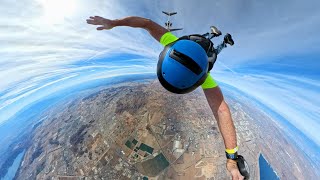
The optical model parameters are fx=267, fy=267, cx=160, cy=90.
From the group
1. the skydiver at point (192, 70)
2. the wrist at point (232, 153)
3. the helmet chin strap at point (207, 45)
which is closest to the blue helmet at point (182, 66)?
the skydiver at point (192, 70)

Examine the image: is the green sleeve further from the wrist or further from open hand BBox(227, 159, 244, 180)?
open hand BBox(227, 159, 244, 180)

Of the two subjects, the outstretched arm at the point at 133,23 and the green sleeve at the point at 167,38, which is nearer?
the outstretched arm at the point at 133,23

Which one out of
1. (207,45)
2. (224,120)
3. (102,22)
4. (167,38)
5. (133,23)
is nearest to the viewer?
(207,45)

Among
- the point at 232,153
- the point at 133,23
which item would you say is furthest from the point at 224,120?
the point at 133,23

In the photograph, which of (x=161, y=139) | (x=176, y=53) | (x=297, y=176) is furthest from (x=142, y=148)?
(x=176, y=53)

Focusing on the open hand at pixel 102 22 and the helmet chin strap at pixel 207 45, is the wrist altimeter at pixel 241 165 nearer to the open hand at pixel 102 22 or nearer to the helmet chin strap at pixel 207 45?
the helmet chin strap at pixel 207 45

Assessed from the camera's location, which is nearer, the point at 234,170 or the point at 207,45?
the point at 234,170

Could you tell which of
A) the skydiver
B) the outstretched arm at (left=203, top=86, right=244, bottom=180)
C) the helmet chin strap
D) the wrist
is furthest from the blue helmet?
the wrist

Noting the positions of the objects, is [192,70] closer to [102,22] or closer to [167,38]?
[167,38]
